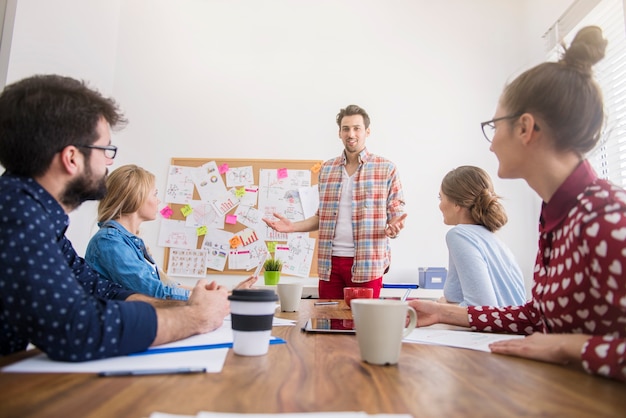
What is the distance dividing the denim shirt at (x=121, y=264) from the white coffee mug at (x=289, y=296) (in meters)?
0.47

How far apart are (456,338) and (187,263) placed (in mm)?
2675

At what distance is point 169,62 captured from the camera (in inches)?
134

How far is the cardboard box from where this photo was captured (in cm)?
291

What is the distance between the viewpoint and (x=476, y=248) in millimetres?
1419

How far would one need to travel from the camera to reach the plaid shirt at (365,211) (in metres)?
2.37

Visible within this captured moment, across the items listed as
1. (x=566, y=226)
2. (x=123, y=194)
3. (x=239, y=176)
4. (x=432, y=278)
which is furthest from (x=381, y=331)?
(x=239, y=176)

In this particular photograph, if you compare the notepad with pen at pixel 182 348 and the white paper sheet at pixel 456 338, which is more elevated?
the white paper sheet at pixel 456 338

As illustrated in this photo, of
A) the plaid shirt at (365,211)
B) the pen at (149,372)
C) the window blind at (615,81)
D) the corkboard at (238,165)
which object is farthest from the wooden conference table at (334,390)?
the corkboard at (238,165)

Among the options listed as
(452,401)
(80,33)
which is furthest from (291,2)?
(452,401)

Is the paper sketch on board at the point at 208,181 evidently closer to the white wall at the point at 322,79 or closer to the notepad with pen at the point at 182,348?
the white wall at the point at 322,79

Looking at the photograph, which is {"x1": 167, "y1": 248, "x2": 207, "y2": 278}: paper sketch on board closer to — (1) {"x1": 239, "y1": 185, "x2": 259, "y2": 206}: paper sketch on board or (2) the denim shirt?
(1) {"x1": 239, "y1": 185, "x2": 259, "y2": 206}: paper sketch on board

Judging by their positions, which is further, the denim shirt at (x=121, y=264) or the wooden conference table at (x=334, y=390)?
the denim shirt at (x=121, y=264)

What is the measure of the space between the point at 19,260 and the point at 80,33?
290 cm

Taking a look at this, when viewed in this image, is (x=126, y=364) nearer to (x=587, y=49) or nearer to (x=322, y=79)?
(x=587, y=49)
